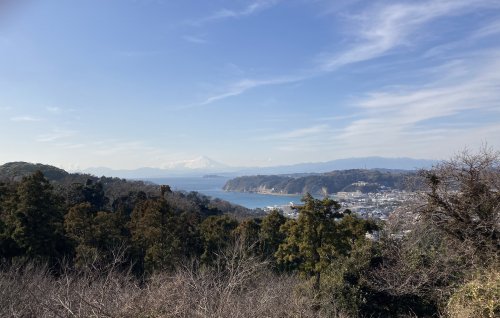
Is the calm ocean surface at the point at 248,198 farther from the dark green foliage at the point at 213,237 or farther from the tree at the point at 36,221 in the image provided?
the tree at the point at 36,221

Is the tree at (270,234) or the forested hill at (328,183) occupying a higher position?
the forested hill at (328,183)

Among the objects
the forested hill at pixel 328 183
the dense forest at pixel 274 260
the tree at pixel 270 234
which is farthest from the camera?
the forested hill at pixel 328 183

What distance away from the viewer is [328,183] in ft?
199

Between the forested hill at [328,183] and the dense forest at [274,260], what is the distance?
908 inches

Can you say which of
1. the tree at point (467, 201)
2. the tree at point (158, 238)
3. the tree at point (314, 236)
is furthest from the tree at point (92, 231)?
the tree at point (467, 201)

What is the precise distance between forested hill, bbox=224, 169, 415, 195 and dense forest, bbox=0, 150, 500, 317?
75.6 feet

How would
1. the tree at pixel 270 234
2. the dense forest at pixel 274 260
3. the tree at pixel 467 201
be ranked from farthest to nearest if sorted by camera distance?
the tree at pixel 270 234 < the tree at pixel 467 201 < the dense forest at pixel 274 260

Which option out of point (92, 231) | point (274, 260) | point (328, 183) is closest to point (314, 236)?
point (274, 260)

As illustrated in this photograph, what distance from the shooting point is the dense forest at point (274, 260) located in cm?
655

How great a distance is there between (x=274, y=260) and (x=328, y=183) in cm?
4527

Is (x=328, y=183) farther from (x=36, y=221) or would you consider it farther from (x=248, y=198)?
(x=36, y=221)

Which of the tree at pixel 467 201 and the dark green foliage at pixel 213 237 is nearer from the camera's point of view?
the tree at pixel 467 201

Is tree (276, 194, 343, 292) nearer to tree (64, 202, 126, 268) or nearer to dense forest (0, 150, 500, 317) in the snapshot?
dense forest (0, 150, 500, 317)

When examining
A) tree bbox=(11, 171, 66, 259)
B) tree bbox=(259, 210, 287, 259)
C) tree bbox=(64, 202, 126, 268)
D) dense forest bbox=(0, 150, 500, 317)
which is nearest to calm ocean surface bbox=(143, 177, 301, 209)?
tree bbox=(259, 210, 287, 259)
